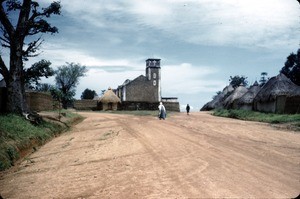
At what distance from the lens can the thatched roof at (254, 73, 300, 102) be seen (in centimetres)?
2921

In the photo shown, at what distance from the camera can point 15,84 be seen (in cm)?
1727

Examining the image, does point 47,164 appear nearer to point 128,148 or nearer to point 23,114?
point 128,148

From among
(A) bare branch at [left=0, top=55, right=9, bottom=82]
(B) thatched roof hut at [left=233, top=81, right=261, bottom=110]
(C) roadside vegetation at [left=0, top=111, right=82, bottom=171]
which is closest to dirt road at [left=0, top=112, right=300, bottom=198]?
(C) roadside vegetation at [left=0, top=111, right=82, bottom=171]

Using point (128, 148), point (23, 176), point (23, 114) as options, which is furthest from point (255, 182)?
point (23, 114)

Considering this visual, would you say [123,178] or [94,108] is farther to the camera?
[94,108]

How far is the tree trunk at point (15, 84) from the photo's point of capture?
17141 millimetres

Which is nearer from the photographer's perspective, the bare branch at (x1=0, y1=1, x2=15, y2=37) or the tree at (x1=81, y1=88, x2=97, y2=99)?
the bare branch at (x1=0, y1=1, x2=15, y2=37)

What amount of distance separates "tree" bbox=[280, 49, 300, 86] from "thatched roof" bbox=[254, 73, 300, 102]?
1638 cm

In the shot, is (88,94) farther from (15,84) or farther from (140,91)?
(15,84)

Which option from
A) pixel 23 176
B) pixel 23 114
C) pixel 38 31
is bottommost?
pixel 23 176

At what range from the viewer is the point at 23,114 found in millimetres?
17031

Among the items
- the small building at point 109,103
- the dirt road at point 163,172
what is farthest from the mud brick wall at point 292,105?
the small building at point 109,103

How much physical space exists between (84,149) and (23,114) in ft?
26.6

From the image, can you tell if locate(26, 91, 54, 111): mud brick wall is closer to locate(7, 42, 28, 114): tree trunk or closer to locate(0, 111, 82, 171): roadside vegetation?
locate(7, 42, 28, 114): tree trunk
